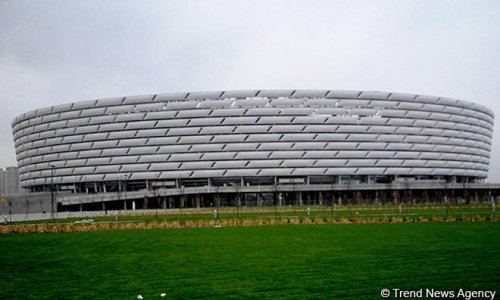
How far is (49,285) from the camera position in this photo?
9.57m

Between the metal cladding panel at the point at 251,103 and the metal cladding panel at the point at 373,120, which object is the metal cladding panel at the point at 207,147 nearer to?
the metal cladding panel at the point at 251,103

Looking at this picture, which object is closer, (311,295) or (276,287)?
(311,295)

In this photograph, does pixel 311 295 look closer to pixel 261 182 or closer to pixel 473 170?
pixel 261 182

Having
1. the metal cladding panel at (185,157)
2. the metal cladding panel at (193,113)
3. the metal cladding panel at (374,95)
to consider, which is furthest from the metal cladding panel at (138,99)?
the metal cladding panel at (374,95)

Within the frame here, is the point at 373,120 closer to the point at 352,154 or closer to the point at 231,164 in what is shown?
the point at 352,154

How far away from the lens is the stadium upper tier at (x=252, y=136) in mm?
77562

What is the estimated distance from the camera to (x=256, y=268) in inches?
434

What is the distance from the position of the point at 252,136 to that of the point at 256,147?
193 centimetres

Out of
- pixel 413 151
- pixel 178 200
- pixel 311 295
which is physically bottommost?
pixel 311 295

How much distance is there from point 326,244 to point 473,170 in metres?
87.3

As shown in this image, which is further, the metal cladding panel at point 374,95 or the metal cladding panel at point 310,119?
the metal cladding panel at point 374,95

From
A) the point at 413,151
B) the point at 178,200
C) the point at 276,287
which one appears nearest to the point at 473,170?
the point at 413,151

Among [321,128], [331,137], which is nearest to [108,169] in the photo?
[321,128]

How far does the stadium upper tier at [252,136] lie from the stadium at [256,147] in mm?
174
